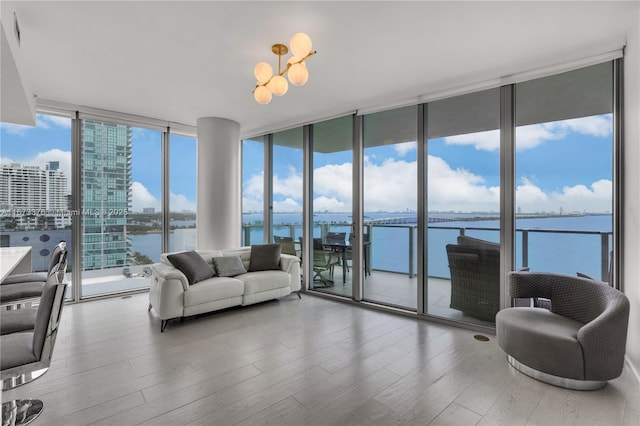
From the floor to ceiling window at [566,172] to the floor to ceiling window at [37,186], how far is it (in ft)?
19.1

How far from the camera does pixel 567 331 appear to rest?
241 centimetres

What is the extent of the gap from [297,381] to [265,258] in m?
2.46

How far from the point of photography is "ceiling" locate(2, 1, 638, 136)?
2.32 meters

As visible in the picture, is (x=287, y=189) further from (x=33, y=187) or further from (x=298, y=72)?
(x=33, y=187)

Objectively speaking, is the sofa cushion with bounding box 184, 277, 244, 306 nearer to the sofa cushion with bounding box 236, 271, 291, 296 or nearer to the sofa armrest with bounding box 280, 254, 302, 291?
the sofa cushion with bounding box 236, 271, 291, 296

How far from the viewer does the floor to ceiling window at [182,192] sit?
5.42m

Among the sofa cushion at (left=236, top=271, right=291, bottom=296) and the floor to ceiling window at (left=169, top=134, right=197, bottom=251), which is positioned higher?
the floor to ceiling window at (left=169, top=134, right=197, bottom=251)

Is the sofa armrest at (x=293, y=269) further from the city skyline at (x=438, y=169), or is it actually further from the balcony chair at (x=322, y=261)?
the city skyline at (x=438, y=169)

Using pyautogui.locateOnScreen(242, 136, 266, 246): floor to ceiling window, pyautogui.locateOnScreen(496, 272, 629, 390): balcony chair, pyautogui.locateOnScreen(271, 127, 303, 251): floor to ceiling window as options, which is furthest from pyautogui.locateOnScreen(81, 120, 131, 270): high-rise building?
pyautogui.locateOnScreen(496, 272, 629, 390): balcony chair

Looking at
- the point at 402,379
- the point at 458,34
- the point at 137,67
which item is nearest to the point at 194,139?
the point at 137,67

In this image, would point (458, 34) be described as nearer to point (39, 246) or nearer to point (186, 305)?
point (186, 305)

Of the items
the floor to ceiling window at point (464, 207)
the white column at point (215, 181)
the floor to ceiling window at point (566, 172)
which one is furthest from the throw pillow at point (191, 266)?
the floor to ceiling window at point (566, 172)

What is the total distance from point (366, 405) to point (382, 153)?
312 cm

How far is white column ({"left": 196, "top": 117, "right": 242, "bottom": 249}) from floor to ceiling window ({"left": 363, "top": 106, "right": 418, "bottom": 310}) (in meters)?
2.26
